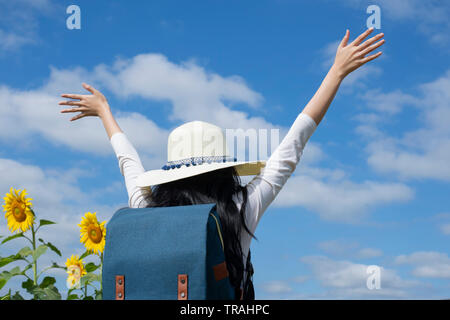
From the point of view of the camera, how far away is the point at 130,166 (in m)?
3.13

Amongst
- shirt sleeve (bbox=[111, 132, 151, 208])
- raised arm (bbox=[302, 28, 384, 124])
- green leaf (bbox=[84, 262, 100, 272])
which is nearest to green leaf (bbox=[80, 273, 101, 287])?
green leaf (bbox=[84, 262, 100, 272])

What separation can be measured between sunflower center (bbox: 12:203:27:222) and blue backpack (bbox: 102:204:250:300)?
5.92ft

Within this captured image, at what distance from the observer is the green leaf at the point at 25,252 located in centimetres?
371

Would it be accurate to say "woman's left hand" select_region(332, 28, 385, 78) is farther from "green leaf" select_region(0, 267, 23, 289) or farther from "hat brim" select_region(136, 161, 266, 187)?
"green leaf" select_region(0, 267, 23, 289)

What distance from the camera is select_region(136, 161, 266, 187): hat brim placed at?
2443 millimetres

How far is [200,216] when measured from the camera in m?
2.21

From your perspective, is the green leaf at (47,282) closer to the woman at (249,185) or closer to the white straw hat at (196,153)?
the woman at (249,185)

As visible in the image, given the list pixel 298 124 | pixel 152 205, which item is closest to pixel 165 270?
pixel 152 205

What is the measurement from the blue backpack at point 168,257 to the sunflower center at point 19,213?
1.80 m

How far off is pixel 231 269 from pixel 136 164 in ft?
3.66

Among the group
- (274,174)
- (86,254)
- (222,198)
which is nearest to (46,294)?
(86,254)

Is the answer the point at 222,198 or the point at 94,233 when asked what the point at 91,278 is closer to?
the point at 94,233

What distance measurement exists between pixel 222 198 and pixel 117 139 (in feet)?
3.75
